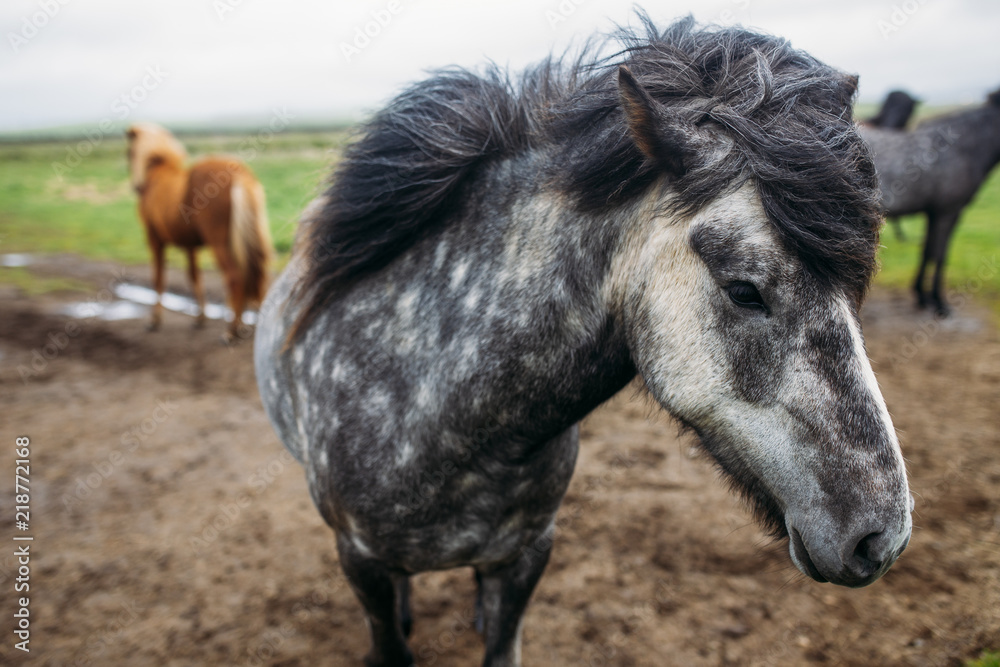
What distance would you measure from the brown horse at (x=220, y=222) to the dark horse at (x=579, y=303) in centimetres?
501

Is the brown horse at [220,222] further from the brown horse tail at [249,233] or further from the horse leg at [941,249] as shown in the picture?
the horse leg at [941,249]

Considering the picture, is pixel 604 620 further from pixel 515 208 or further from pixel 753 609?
pixel 515 208

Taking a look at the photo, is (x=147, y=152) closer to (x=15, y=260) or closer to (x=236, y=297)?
(x=236, y=297)

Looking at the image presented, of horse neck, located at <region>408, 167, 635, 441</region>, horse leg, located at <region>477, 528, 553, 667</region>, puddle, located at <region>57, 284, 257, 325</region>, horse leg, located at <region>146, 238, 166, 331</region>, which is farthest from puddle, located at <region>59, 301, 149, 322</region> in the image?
horse neck, located at <region>408, 167, 635, 441</region>

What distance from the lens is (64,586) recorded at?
3.55 m

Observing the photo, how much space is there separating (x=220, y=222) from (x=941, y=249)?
921cm

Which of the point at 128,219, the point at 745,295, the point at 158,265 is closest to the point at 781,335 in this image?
the point at 745,295

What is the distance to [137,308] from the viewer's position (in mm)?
8703

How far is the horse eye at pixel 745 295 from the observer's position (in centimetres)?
130

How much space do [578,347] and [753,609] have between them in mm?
2582

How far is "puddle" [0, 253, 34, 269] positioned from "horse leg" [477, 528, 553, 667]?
12358 mm

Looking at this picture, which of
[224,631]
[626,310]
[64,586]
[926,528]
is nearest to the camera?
[626,310]

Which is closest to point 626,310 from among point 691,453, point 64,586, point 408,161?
point 408,161

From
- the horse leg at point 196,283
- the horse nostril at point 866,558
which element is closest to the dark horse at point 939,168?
the horse nostril at point 866,558
